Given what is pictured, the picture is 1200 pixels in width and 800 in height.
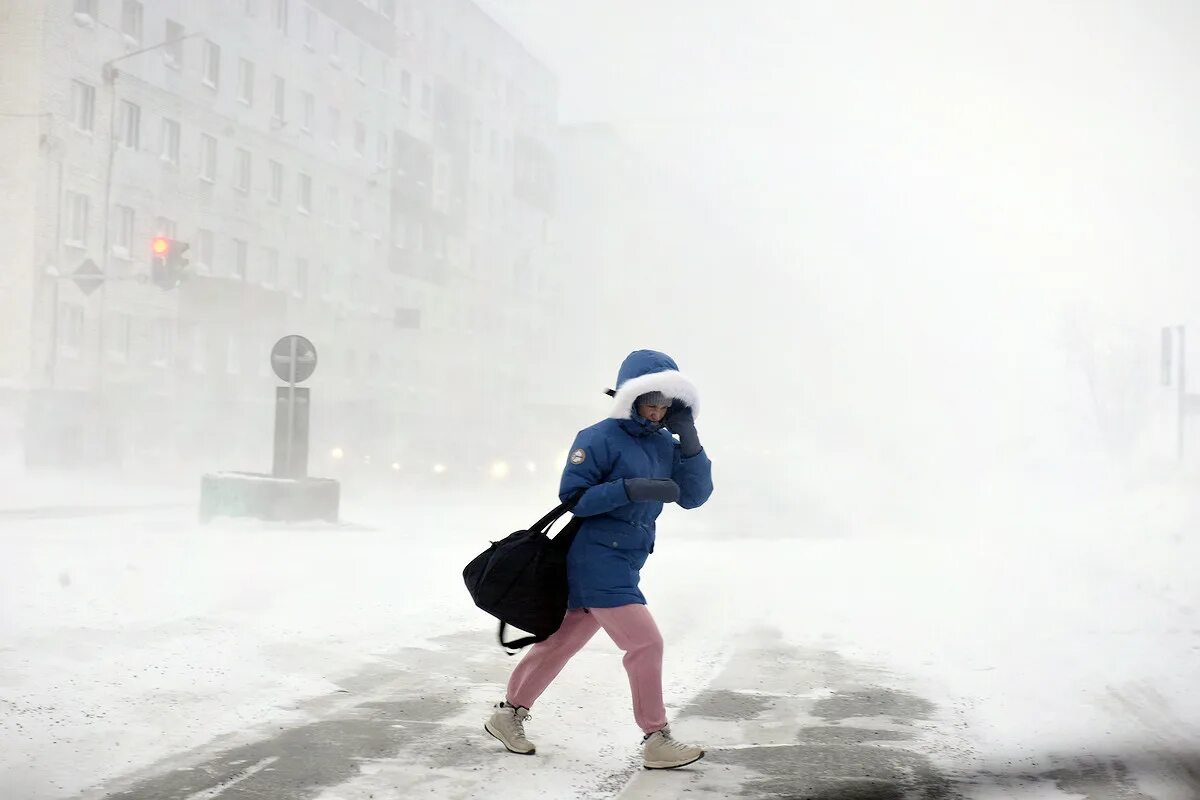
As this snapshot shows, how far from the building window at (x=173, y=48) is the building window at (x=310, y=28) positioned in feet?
28.6

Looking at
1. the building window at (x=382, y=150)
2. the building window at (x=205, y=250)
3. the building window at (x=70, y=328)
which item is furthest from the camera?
the building window at (x=382, y=150)

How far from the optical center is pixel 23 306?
1374 inches

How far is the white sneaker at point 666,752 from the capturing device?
511cm

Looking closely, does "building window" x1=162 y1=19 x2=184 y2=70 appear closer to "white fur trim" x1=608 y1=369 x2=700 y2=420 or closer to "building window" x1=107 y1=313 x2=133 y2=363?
"building window" x1=107 y1=313 x2=133 y2=363

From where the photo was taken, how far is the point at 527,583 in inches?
206

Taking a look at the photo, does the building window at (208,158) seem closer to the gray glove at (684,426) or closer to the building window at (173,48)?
the building window at (173,48)

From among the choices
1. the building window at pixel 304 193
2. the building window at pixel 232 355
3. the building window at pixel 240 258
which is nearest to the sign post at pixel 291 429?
the building window at pixel 232 355

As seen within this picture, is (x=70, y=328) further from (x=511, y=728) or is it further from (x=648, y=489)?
(x=648, y=489)

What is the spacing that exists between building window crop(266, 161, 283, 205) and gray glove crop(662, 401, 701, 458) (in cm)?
4509

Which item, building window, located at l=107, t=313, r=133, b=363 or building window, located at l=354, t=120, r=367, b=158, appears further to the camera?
building window, located at l=354, t=120, r=367, b=158

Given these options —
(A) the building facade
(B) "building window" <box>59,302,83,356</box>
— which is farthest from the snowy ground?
(B) "building window" <box>59,302,83,356</box>

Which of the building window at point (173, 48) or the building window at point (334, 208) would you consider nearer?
the building window at point (173, 48)

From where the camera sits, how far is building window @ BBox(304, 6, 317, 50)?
50.5 meters

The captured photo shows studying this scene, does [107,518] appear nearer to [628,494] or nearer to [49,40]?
[628,494]
